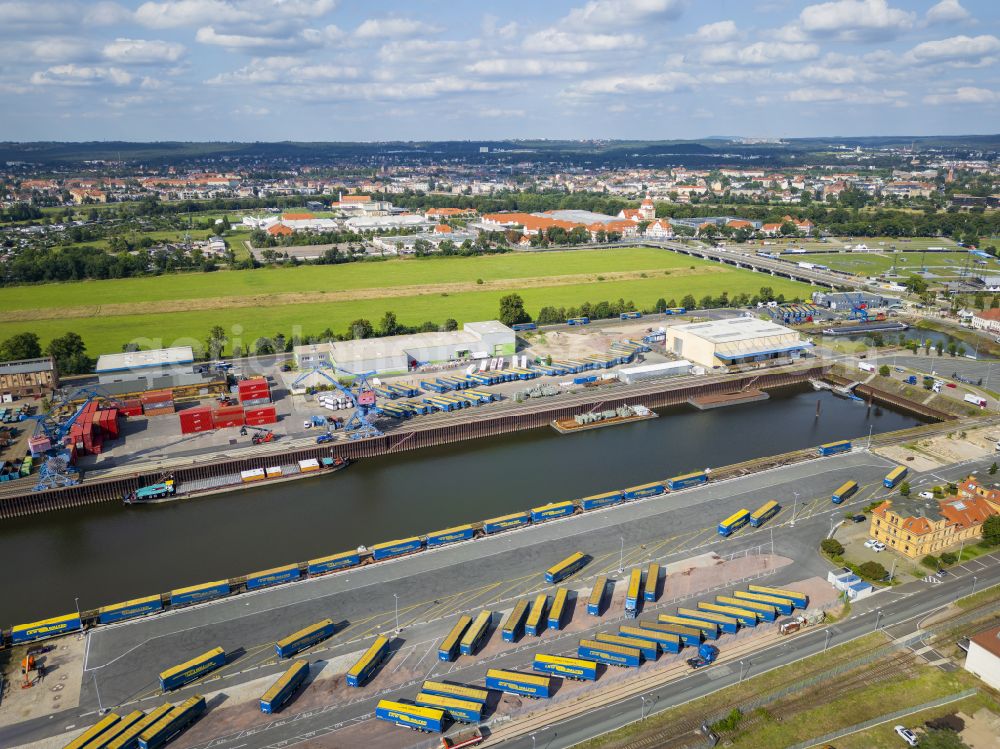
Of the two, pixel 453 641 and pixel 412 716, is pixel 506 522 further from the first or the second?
pixel 412 716

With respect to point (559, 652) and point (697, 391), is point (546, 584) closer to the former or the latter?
point (559, 652)

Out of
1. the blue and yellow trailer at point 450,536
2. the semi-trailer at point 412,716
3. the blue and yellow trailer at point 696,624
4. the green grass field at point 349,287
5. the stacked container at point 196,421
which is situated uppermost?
the green grass field at point 349,287

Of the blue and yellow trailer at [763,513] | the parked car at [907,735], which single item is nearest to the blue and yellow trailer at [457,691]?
the parked car at [907,735]

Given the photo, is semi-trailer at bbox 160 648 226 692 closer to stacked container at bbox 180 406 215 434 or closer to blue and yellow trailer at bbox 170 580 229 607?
blue and yellow trailer at bbox 170 580 229 607

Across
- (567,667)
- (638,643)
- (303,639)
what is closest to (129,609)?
(303,639)

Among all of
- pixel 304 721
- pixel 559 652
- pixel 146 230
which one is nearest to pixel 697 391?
pixel 559 652

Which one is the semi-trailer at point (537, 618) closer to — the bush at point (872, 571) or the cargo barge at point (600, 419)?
the bush at point (872, 571)

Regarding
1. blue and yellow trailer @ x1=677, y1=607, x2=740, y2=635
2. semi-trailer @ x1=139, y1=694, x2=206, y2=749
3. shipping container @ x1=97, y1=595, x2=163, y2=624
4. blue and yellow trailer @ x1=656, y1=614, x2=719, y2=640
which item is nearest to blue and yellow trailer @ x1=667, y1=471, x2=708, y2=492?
blue and yellow trailer @ x1=677, y1=607, x2=740, y2=635
